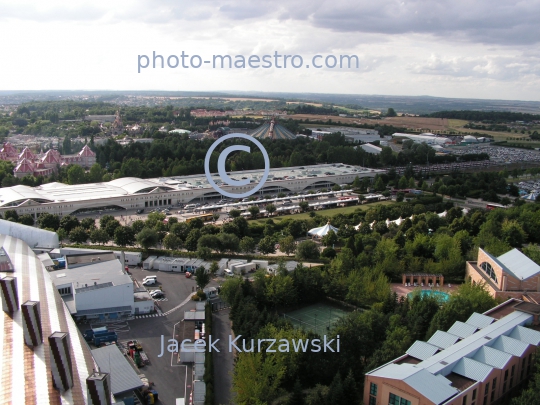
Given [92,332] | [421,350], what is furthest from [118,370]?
[421,350]

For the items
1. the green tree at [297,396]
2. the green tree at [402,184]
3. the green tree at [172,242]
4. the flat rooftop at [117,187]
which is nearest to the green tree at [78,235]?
the green tree at [172,242]

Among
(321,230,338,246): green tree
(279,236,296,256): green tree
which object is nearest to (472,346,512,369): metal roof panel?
(279,236,296,256): green tree

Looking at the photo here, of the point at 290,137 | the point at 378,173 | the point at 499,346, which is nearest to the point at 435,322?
the point at 499,346

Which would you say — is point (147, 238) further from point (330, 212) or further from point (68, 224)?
point (330, 212)

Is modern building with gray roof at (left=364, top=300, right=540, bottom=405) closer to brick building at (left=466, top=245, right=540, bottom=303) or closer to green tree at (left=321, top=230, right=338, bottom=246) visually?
brick building at (left=466, top=245, right=540, bottom=303)

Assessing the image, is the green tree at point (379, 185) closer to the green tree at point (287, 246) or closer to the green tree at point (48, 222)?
the green tree at point (287, 246)
